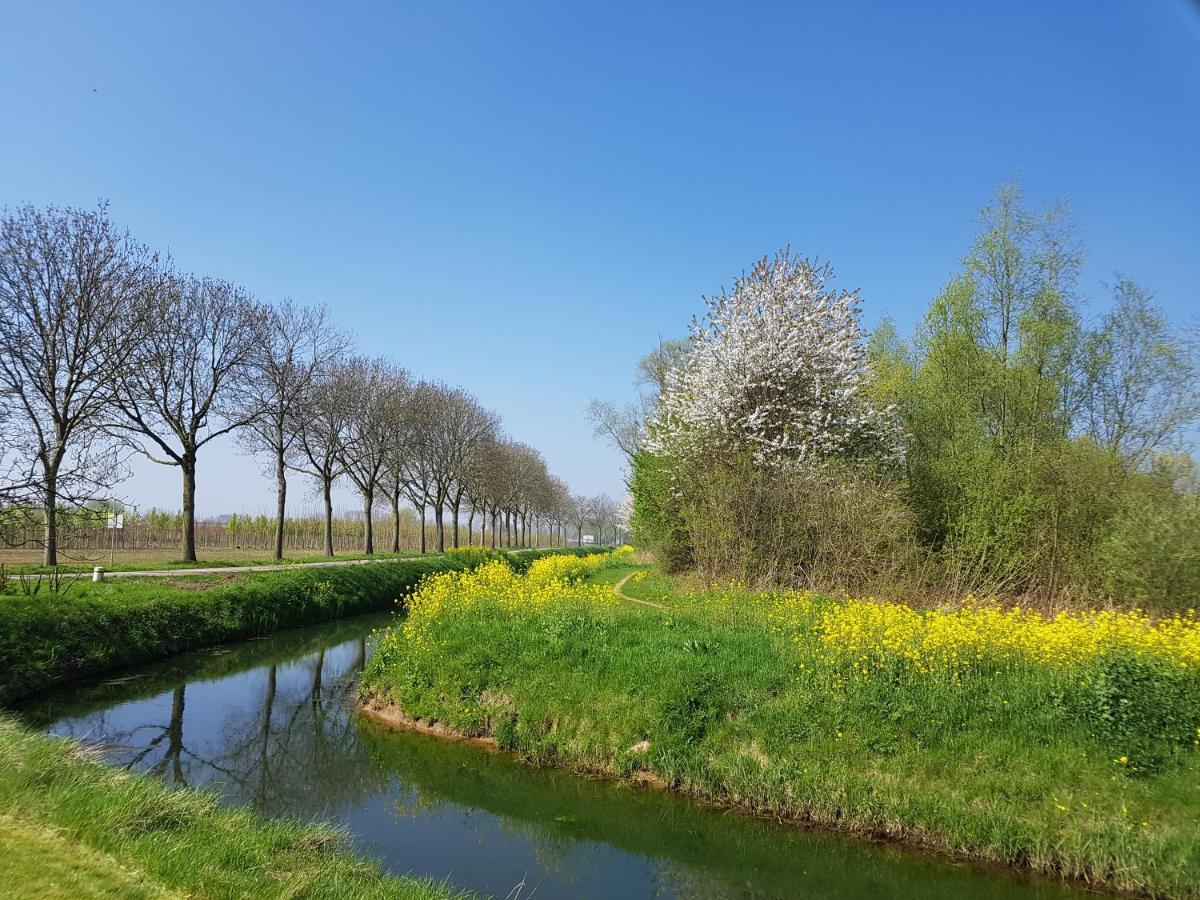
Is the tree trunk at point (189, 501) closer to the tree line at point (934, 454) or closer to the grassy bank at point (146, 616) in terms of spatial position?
the grassy bank at point (146, 616)

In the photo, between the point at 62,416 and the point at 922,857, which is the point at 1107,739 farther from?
the point at 62,416

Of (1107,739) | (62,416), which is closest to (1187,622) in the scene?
(1107,739)

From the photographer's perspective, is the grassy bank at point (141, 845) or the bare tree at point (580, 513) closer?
the grassy bank at point (141, 845)

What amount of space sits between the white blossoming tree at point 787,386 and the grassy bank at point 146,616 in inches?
511

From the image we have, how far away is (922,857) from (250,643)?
1748cm

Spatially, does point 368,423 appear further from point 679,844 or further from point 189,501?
point 679,844

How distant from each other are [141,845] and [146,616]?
43.2 feet

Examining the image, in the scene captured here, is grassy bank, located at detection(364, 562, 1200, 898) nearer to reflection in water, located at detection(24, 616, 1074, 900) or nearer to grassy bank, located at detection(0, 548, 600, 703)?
reflection in water, located at detection(24, 616, 1074, 900)

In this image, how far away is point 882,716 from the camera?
8.73m

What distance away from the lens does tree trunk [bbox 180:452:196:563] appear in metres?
27.8

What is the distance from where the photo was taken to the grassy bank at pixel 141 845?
4.38 metres

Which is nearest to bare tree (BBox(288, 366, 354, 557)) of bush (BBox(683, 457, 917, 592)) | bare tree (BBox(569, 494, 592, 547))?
bush (BBox(683, 457, 917, 592))

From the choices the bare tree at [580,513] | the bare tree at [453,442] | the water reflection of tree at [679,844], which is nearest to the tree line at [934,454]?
the water reflection of tree at [679,844]

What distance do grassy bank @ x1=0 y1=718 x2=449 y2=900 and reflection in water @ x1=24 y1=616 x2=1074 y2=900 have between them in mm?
1618
